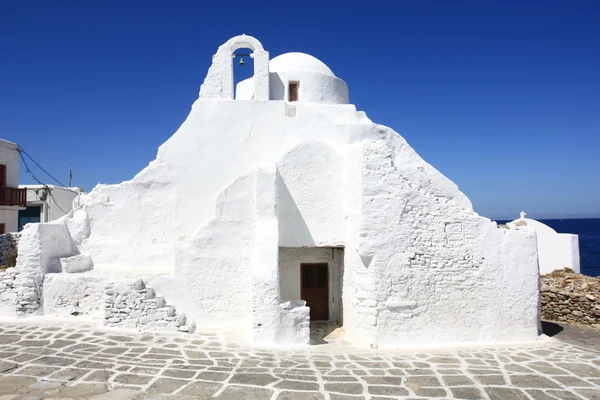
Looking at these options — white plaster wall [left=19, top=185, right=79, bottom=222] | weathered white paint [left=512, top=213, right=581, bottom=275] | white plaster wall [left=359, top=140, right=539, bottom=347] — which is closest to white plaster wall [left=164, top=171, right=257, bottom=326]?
white plaster wall [left=359, top=140, right=539, bottom=347]

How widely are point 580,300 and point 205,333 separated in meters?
9.95

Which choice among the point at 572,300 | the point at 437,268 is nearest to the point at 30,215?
the point at 437,268

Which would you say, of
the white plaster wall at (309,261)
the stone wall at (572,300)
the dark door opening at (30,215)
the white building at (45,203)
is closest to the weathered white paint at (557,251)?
the stone wall at (572,300)

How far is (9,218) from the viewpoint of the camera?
1833cm

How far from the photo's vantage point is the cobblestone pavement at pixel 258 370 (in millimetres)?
6191

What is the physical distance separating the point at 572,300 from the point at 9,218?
20929 mm

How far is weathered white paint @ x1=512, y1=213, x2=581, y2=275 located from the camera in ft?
50.6

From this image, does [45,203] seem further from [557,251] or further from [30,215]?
[557,251]

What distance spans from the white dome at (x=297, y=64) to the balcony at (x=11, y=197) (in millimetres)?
12247

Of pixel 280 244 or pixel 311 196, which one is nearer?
pixel 280 244

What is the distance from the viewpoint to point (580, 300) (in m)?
11.7

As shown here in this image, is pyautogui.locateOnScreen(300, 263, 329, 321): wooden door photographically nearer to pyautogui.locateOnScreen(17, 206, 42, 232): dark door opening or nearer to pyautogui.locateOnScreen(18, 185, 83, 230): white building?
pyautogui.locateOnScreen(18, 185, 83, 230): white building

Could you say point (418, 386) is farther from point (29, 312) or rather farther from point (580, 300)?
point (29, 312)

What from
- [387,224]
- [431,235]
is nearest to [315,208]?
[387,224]
